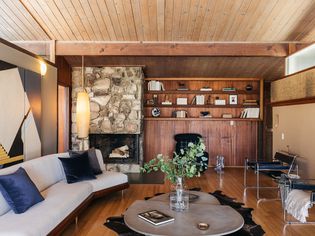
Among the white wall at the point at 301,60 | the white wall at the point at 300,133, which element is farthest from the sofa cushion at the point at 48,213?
the white wall at the point at 301,60

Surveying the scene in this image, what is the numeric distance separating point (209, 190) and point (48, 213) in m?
3.25

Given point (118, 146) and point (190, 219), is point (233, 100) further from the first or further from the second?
point (190, 219)

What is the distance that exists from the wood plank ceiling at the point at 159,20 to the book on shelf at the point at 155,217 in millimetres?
3358

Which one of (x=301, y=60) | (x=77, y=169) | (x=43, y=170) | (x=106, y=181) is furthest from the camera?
(x=301, y=60)

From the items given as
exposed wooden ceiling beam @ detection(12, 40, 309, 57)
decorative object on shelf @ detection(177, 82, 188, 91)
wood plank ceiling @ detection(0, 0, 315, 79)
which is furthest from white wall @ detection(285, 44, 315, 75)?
decorative object on shelf @ detection(177, 82, 188, 91)

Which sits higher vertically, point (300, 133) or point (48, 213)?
point (300, 133)

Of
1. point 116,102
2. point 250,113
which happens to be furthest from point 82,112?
point 250,113

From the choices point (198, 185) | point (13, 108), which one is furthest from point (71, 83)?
point (198, 185)

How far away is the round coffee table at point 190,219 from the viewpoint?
245 centimetres

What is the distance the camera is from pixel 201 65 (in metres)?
6.98

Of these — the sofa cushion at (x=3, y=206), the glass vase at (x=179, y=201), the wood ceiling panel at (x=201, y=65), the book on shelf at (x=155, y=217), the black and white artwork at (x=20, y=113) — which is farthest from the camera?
the wood ceiling panel at (x=201, y=65)

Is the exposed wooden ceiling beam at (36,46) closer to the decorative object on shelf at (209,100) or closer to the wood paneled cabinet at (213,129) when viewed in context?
the wood paneled cabinet at (213,129)

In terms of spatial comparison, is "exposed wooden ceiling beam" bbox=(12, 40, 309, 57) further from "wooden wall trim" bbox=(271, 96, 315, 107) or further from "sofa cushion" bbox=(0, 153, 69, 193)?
"sofa cushion" bbox=(0, 153, 69, 193)

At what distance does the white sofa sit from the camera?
2.49 m
